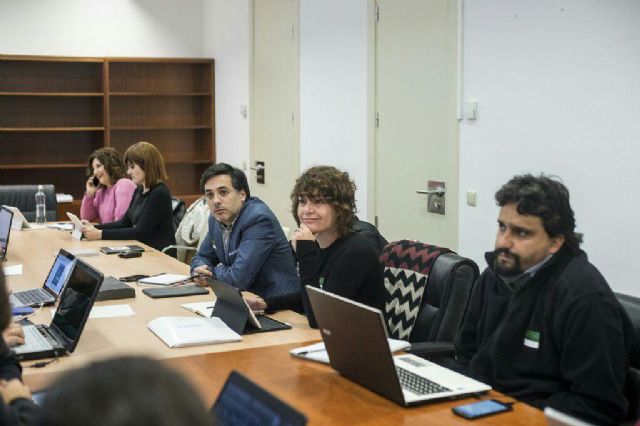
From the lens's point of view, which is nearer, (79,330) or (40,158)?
(79,330)

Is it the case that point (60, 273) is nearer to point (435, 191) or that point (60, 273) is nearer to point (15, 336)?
point (15, 336)

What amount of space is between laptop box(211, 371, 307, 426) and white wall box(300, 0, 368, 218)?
4414 mm

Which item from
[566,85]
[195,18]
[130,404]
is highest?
[195,18]

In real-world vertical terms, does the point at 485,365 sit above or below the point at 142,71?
below

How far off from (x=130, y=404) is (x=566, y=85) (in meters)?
3.82

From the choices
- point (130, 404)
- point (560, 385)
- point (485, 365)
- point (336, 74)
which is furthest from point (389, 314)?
point (336, 74)

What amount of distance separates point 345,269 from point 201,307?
0.66 meters

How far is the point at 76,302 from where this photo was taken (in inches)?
116

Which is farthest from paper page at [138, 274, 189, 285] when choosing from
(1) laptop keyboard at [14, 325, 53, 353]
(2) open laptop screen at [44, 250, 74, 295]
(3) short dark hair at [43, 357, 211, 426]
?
(3) short dark hair at [43, 357, 211, 426]

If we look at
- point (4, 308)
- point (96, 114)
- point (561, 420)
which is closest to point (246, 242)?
point (4, 308)

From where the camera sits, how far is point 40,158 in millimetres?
8656

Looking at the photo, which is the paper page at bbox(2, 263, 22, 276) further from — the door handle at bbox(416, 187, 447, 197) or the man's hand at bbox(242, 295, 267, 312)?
the door handle at bbox(416, 187, 447, 197)

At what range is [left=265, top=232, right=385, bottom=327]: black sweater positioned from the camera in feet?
10.4

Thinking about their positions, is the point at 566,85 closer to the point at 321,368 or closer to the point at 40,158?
the point at 321,368
